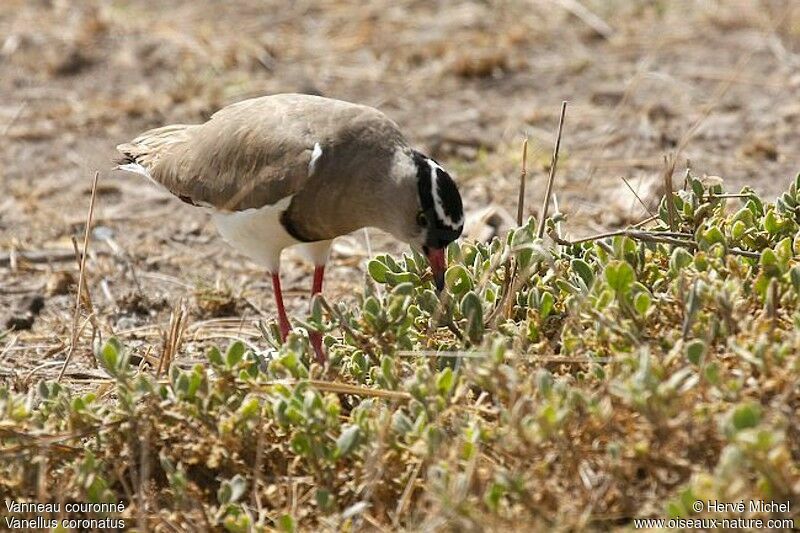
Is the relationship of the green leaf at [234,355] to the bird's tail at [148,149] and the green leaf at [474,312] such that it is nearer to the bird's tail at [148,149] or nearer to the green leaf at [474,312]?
the green leaf at [474,312]

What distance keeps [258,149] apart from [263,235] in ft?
1.17

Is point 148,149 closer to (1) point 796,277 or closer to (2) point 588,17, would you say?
(1) point 796,277

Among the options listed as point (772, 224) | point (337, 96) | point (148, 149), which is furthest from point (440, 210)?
point (337, 96)

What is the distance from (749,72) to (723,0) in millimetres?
1381

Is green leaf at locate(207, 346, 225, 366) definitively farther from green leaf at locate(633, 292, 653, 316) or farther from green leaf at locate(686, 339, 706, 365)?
green leaf at locate(686, 339, 706, 365)

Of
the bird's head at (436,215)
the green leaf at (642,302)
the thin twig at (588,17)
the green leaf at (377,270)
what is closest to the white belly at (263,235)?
the bird's head at (436,215)

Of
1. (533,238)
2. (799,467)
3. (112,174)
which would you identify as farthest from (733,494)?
(112,174)

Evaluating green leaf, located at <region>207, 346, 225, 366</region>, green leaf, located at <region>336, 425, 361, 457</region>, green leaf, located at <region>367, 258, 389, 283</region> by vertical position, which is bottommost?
green leaf, located at <region>336, 425, 361, 457</region>

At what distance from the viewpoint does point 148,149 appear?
19.0ft

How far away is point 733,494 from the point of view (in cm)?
300

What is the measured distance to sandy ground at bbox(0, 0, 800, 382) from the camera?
20.3 feet

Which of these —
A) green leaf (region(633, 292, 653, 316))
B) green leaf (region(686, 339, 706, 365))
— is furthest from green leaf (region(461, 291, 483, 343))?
green leaf (region(686, 339, 706, 365))

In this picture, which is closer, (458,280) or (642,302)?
(642,302)

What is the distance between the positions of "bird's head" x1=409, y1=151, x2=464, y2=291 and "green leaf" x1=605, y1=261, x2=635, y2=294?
39.3 inches
